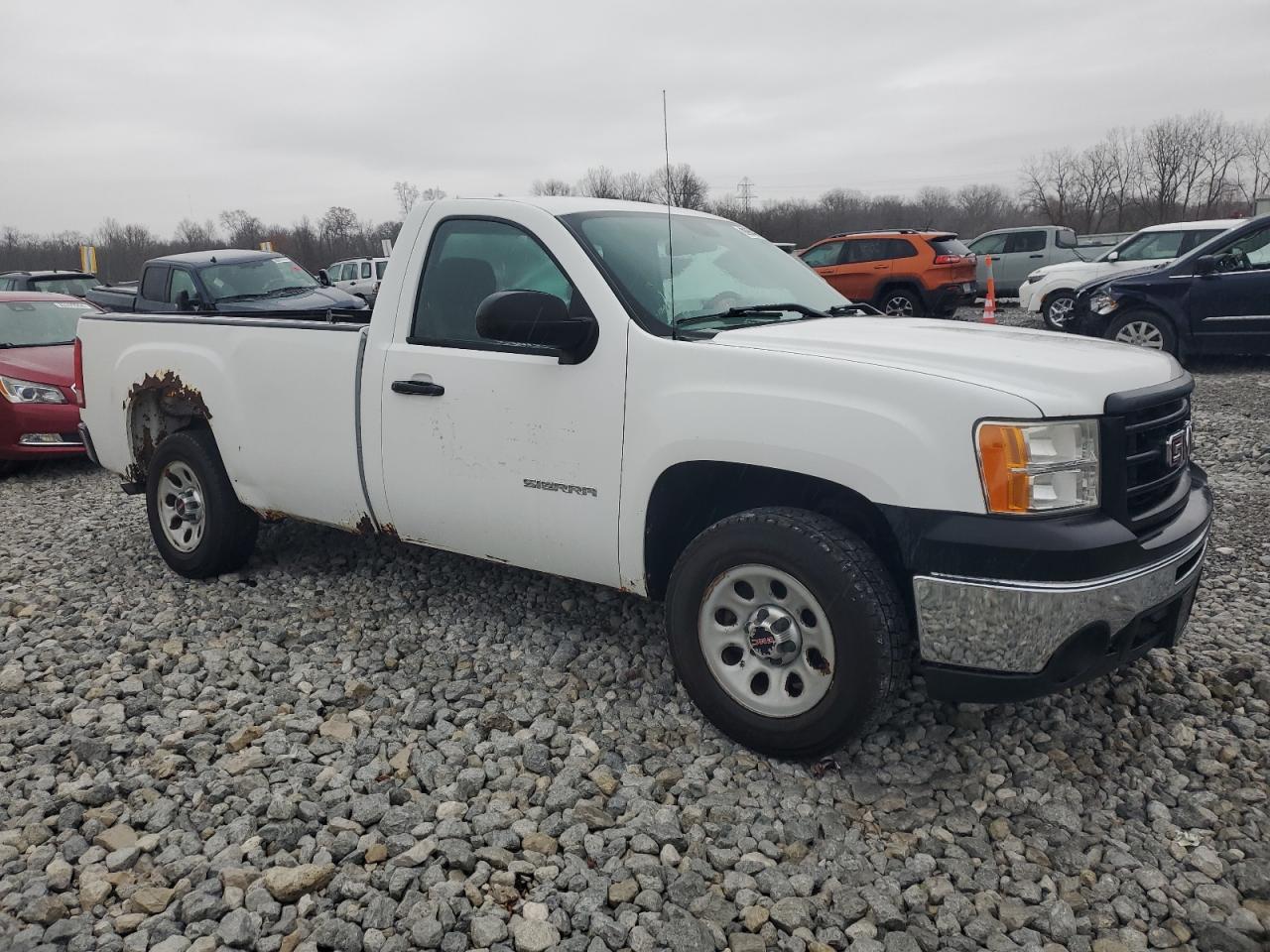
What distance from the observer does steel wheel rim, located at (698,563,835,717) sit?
2.96 meters

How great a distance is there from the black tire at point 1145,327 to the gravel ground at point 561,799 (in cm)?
683

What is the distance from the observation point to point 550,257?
360cm

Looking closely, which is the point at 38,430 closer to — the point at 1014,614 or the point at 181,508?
the point at 181,508

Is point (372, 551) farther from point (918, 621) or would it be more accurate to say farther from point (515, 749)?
point (918, 621)

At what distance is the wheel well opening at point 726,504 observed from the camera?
301 centimetres

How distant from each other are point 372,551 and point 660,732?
261 centimetres

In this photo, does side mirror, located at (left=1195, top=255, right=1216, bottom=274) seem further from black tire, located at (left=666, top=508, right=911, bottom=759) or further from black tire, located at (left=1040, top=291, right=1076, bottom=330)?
black tire, located at (left=666, top=508, right=911, bottom=759)

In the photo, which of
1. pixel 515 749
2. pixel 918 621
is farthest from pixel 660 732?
pixel 918 621

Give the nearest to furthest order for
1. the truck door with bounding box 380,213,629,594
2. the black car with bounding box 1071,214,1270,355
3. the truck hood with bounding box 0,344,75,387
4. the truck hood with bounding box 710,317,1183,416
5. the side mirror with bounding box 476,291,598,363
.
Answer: the truck hood with bounding box 710,317,1183,416, the side mirror with bounding box 476,291,598,363, the truck door with bounding box 380,213,629,594, the truck hood with bounding box 0,344,75,387, the black car with bounding box 1071,214,1270,355

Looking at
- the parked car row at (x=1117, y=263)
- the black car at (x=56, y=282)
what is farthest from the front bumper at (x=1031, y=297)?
the black car at (x=56, y=282)

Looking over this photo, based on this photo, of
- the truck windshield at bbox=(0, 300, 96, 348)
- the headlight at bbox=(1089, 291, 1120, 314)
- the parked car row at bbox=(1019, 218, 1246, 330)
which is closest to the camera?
the truck windshield at bbox=(0, 300, 96, 348)

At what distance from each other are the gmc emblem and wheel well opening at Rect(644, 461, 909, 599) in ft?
3.01

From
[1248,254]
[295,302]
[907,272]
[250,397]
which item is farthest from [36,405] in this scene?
[907,272]

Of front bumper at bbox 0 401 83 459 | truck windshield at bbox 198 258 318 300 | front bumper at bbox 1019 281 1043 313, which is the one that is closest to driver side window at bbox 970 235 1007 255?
front bumper at bbox 1019 281 1043 313
